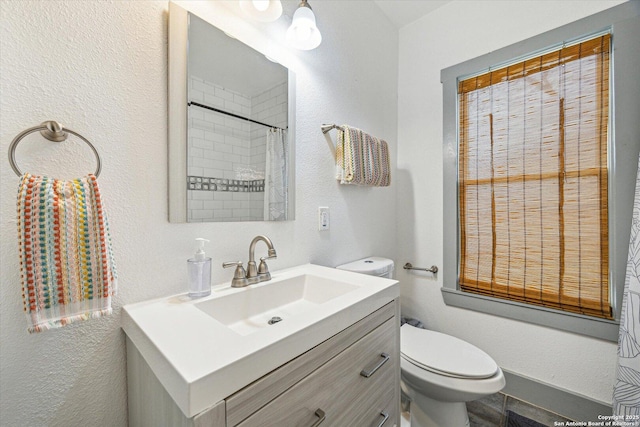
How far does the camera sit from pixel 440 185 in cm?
175

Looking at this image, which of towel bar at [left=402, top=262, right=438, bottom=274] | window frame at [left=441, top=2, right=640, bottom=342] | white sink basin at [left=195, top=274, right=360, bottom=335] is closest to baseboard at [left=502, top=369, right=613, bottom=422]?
window frame at [left=441, top=2, right=640, bottom=342]

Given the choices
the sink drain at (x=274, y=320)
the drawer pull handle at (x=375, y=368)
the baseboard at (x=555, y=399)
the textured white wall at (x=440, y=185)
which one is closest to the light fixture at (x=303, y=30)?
the textured white wall at (x=440, y=185)

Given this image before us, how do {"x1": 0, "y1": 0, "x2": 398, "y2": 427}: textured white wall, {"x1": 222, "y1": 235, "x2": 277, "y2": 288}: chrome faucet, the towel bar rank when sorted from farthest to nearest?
the towel bar, {"x1": 222, "y1": 235, "x2": 277, "y2": 288}: chrome faucet, {"x1": 0, "y1": 0, "x2": 398, "y2": 427}: textured white wall

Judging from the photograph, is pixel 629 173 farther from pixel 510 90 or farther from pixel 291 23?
pixel 291 23

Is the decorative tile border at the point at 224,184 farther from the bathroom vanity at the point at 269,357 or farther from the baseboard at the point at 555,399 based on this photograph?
the baseboard at the point at 555,399

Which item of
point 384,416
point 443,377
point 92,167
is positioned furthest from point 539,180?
point 92,167

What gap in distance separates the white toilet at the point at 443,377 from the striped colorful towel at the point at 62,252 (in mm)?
1049

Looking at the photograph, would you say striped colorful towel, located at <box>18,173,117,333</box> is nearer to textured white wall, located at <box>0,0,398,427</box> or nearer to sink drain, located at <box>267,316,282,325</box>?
textured white wall, located at <box>0,0,398,427</box>

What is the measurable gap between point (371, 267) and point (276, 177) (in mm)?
709

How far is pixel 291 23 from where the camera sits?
1186 millimetres

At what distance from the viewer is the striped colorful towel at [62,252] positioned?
529 millimetres

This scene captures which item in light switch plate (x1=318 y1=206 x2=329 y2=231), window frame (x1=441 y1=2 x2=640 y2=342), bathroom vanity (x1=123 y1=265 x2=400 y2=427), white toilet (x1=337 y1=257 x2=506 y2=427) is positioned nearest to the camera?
bathroom vanity (x1=123 y1=265 x2=400 y2=427)

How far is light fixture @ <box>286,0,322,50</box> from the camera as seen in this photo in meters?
1.09

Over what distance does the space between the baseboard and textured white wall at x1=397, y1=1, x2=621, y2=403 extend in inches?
1.3
